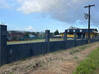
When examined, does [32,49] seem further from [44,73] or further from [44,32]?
[44,73]

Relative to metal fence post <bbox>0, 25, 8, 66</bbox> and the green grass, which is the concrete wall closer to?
metal fence post <bbox>0, 25, 8, 66</bbox>

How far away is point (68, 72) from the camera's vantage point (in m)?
6.14

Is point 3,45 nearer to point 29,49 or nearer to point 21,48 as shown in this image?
point 21,48

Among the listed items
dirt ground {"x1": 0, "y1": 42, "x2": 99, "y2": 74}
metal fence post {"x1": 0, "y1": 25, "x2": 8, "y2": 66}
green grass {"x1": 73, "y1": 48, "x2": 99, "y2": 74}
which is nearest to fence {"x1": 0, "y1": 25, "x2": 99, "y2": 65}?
metal fence post {"x1": 0, "y1": 25, "x2": 8, "y2": 66}

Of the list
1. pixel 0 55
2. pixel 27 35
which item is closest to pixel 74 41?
pixel 27 35

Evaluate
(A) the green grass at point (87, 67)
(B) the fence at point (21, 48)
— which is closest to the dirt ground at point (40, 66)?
(A) the green grass at point (87, 67)

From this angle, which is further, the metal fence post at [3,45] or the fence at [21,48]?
the fence at [21,48]

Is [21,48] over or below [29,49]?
over

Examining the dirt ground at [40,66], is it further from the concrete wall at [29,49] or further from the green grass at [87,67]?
the concrete wall at [29,49]

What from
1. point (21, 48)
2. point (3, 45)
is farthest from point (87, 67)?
point (3, 45)

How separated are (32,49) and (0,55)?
11.5ft

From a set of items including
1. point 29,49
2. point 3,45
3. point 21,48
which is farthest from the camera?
point 29,49

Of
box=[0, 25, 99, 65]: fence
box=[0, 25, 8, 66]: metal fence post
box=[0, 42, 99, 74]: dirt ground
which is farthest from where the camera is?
box=[0, 25, 99, 65]: fence

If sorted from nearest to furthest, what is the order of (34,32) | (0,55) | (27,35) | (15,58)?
1. (0,55)
2. (15,58)
3. (27,35)
4. (34,32)
